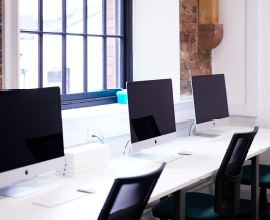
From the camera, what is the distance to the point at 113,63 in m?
4.32

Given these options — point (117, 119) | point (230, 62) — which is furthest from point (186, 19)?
point (117, 119)

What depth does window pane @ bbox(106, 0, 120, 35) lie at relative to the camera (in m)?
4.21

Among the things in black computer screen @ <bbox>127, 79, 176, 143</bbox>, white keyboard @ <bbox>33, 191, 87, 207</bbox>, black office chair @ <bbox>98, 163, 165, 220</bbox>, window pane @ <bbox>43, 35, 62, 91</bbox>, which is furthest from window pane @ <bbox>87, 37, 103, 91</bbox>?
black office chair @ <bbox>98, 163, 165, 220</bbox>

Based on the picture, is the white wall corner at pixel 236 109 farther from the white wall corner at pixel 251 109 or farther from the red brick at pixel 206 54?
the red brick at pixel 206 54

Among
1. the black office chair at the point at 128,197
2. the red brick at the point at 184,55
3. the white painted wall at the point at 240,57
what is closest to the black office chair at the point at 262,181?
the white painted wall at the point at 240,57

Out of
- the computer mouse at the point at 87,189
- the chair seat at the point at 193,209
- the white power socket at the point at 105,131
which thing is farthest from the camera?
the white power socket at the point at 105,131

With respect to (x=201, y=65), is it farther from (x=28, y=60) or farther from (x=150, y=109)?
(x=28, y=60)

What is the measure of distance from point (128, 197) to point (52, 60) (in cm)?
202

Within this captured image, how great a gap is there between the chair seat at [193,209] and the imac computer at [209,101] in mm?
885

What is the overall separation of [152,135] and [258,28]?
209cm

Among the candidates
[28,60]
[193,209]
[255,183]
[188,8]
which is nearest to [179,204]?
[193,209]

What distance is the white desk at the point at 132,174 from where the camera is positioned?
7.04 feet

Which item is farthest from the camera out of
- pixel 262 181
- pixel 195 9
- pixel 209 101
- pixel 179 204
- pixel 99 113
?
Answer: pixel 195 9

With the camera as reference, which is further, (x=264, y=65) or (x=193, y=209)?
(x=264, y=65)
